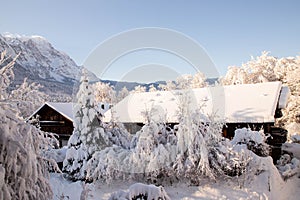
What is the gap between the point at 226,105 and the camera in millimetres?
17203

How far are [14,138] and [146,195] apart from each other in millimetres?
3845

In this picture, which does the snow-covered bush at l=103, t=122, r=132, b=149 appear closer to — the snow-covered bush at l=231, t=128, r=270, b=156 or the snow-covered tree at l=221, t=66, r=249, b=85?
the snow-covered bush at l=231, t=128, r=270, b=156

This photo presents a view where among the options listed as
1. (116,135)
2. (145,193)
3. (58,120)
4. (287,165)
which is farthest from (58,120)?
(145,193)

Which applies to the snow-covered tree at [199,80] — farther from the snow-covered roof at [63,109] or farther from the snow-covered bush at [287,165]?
the snow-covered bush at [287,165]

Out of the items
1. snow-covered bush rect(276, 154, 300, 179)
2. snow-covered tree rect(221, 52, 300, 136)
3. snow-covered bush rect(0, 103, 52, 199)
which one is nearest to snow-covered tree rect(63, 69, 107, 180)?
snow-covered bush rect(276, 154, 300, 179)

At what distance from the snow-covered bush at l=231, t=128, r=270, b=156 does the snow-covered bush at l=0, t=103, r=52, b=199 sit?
11.7 metres

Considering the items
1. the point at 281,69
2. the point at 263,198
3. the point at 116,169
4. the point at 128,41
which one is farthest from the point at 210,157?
the point at 281,69

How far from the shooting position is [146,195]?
6.02 metres

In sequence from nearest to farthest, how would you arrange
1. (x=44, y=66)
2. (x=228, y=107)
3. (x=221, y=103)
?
(x=228, y=107), (x=221, y=103), (x=44, y=66)

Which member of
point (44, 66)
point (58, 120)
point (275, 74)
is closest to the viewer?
point (58, 120)

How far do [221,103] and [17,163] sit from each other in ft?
52.5

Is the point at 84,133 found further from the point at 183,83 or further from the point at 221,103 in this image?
the point at 221,103

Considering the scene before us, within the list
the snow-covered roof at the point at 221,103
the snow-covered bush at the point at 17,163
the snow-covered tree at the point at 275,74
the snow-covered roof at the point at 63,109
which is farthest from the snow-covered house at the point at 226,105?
the snow-covered bush at the point at 17,163

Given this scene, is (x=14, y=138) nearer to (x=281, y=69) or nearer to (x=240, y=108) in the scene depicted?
(x=240, y=108)
